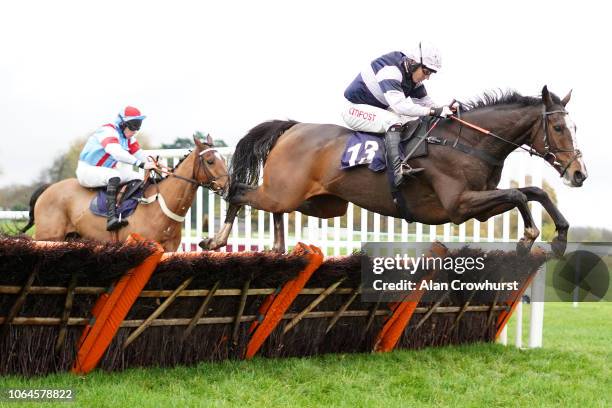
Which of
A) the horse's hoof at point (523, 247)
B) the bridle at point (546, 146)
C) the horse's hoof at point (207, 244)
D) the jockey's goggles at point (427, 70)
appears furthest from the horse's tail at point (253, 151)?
the horse's hoof at point (523, 247)

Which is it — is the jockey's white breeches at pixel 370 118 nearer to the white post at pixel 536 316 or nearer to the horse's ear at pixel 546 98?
the horse's ear at pixel 546 98

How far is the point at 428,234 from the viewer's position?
7902 millimetres

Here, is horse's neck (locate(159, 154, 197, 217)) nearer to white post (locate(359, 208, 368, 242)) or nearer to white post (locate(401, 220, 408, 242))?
white post (locate(359, 208, 368, 242))

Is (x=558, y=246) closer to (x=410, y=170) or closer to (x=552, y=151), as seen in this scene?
(x=552, y=151)

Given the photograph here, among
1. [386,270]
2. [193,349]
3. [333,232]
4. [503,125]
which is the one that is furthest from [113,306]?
[333,232]

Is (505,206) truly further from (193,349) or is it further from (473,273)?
(193,349)

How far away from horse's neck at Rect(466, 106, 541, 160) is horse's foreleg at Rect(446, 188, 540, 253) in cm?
41

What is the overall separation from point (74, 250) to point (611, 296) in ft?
15.9

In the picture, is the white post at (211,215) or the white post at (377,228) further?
the white post at (211,215)

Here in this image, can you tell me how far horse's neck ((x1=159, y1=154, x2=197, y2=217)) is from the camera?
7.31 metres

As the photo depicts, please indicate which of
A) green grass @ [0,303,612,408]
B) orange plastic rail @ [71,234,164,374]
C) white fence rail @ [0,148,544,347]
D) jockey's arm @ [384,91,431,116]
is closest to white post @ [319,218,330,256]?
white fence rail @ [0,148,544,347]

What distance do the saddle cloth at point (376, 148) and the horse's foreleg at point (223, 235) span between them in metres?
1.19

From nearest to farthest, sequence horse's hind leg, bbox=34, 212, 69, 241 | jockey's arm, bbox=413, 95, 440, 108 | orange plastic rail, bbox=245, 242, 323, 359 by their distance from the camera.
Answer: orange plastic rail, bbox=245, 242, 323, 359 < jockey's arm, bbox=413, 95, 440, 108 < horse's hind leg, bbox=34, 212, 69, 241

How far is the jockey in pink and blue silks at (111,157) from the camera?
7355mm
